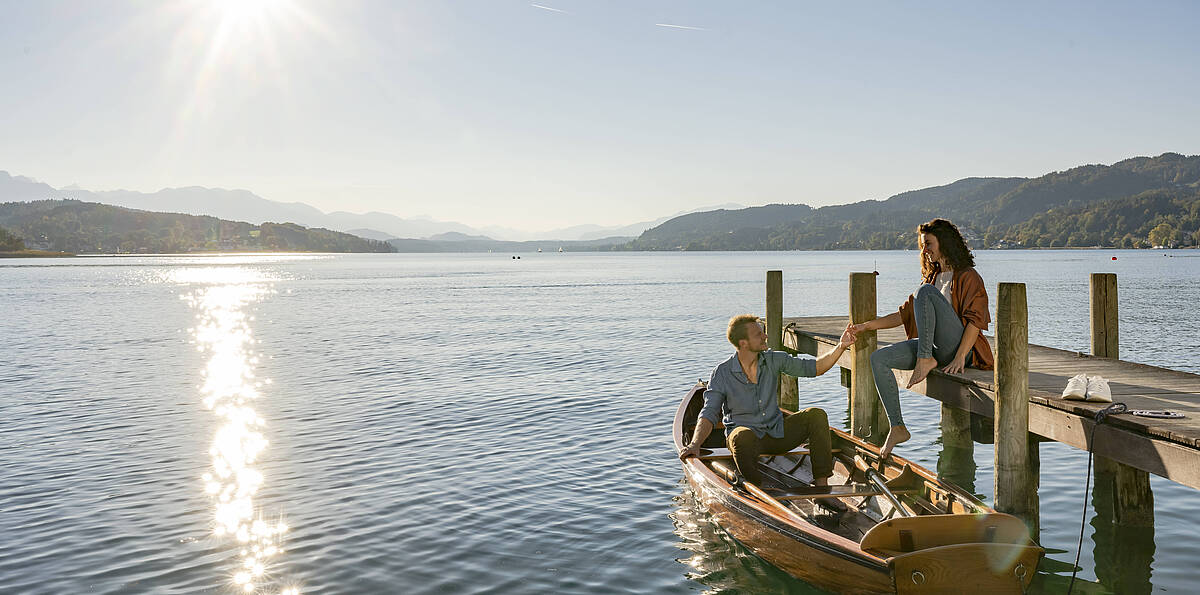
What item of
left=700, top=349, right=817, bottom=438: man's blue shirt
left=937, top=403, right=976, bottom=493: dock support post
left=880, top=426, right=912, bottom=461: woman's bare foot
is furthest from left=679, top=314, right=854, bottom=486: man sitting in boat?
left=937, top=403, right=976, bottom=493: dock support post

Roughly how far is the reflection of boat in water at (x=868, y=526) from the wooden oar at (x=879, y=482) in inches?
0.6

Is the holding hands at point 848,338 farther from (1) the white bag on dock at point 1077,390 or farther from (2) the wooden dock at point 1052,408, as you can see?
(1) the white bag on dock at point 1077,390

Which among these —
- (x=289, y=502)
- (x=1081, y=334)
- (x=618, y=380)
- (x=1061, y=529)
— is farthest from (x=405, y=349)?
(x=1081, y=334)

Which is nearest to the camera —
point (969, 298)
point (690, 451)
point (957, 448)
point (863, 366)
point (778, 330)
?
point (969, 298)

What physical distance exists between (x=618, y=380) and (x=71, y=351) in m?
19.4

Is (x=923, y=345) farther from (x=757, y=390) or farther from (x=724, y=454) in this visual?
(x=724, y=454)

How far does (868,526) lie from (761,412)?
1625 millimetres

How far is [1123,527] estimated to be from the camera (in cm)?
919

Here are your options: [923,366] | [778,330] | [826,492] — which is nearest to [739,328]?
[826,492]

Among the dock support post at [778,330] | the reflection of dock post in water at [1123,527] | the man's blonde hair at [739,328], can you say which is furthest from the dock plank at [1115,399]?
the dock support post at [778,330]

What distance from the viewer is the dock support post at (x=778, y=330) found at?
52.6 feet

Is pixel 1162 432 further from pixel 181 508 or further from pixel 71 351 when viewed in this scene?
pixel 71 351

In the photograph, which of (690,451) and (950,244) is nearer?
(950,244)

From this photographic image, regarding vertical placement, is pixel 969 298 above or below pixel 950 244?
below
